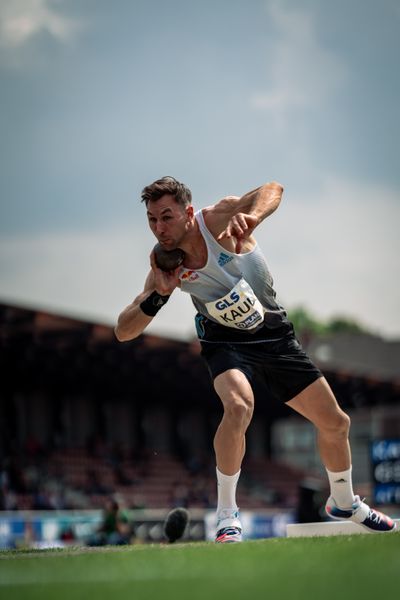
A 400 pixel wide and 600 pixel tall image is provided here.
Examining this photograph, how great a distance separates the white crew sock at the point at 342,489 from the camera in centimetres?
811

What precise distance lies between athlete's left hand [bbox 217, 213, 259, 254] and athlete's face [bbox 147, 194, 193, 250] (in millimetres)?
411

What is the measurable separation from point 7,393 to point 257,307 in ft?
93.7

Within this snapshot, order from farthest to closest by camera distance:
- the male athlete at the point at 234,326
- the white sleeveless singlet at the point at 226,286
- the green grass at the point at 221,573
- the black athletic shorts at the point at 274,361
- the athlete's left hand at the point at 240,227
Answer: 1. the black athletic shorts at the point at 274,361
2. the white sleeveless singlet at the point at 226,286
3. the male athlete at the point at 234,326
4. the athlete's left hand at the point at 240,227
5. the green grass at the point at 221,573

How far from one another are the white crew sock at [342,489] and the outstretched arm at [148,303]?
1.73 meters

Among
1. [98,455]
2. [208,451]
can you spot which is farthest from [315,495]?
[208,451]

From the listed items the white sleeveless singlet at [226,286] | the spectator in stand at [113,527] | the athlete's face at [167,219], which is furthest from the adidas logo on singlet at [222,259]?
the spectator in stand at [113,527]

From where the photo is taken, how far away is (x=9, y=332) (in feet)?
102

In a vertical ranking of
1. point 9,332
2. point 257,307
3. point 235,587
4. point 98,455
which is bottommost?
point 235,587

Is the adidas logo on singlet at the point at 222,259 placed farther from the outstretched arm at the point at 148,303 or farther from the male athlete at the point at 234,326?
the outstretched arm at the point at 148,303

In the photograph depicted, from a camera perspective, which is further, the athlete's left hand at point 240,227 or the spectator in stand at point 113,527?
the spectator in stand at point 113,527

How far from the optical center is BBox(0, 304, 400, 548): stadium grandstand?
31.2 m

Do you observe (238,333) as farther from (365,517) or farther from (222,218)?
(365,517)

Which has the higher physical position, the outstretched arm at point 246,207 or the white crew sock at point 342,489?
the outstretched arm at point 246,207

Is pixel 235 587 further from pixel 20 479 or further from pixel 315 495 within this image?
pixel 20 479
